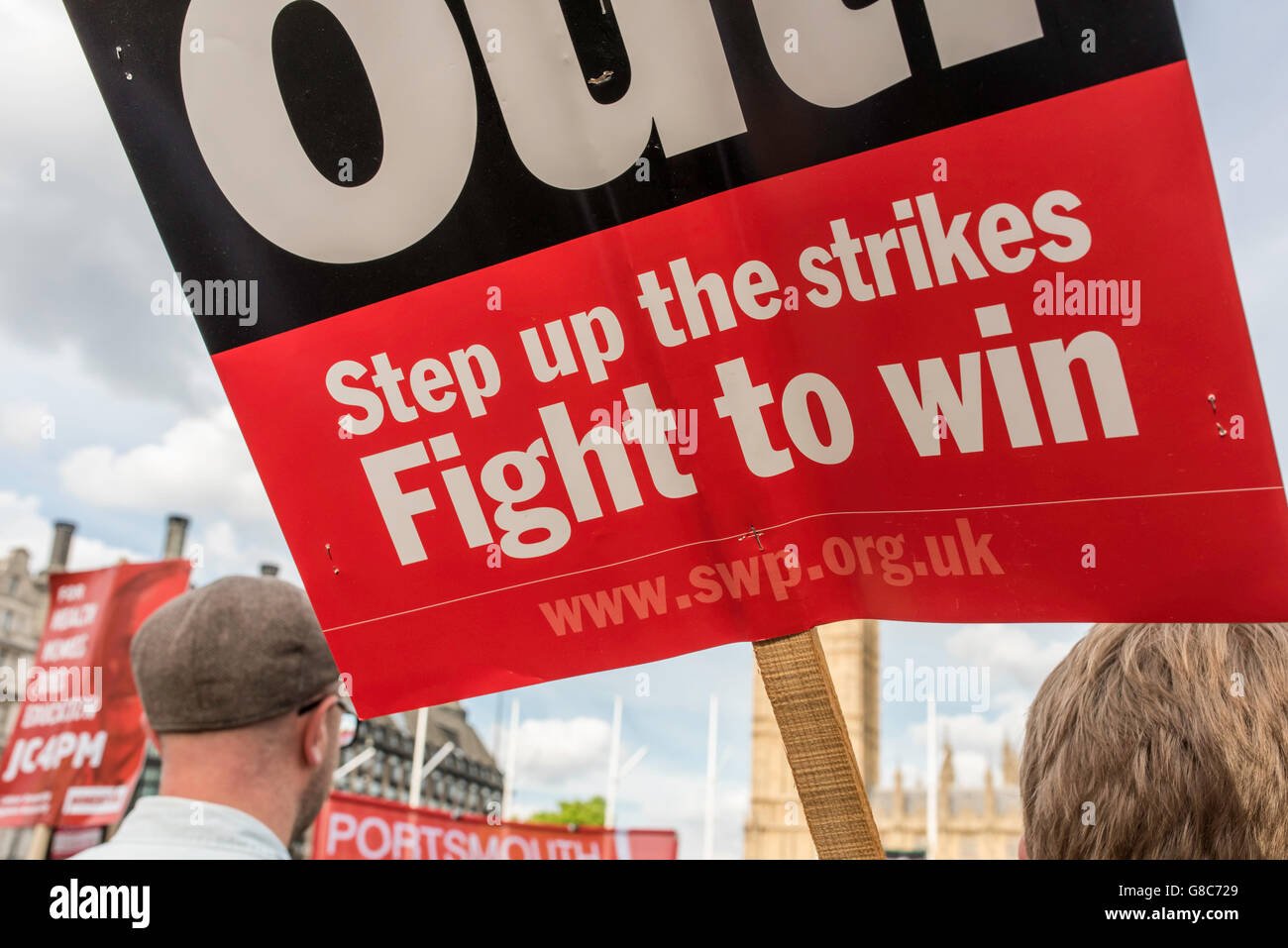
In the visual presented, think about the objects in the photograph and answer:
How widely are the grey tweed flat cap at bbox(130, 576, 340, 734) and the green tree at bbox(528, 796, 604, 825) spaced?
148ft

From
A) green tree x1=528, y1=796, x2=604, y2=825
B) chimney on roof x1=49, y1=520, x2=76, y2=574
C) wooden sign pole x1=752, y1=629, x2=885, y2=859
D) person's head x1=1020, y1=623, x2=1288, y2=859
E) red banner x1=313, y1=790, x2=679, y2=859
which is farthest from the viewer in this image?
green tree x1=528, y1=796, x2=604, y2=825

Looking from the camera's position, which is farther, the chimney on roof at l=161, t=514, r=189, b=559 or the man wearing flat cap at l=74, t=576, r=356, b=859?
the chimney on roof at l=161, t=514, r=189, b=559

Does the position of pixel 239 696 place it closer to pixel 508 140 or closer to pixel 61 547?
pixel 508 140

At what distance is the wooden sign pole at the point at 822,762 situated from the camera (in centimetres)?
158

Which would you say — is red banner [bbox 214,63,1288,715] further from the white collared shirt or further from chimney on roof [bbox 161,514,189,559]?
chimney on roof [bbox 161,514,189,559]

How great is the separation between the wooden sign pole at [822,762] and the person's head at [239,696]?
877 mm

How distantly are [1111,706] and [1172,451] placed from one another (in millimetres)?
384

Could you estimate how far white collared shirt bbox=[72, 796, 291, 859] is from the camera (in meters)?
1.69

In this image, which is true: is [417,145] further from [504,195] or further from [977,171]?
[977,171]

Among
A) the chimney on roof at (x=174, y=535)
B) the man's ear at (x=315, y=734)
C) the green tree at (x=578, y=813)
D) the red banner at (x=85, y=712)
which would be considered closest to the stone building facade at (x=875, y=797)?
the green tree at (x=578, y=813)

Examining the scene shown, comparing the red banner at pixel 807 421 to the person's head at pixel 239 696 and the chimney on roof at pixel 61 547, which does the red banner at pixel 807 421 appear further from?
the chimney on roof at pixel 61 547

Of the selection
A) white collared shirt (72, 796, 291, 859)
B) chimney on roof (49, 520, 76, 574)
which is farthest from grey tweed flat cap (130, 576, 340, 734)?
chimney on roof (49, 520, 76, 574)

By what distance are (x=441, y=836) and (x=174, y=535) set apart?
2256 centimetres

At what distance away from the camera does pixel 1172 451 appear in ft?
4.74
